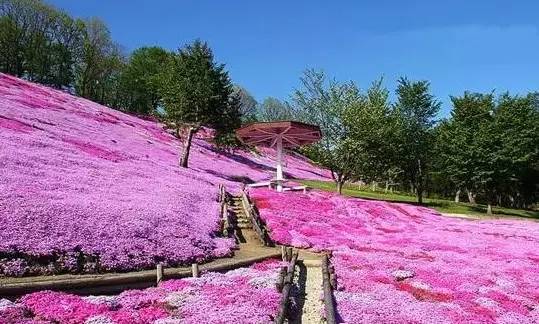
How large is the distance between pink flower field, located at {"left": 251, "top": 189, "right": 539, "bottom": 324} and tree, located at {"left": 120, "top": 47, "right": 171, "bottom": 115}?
75288mm

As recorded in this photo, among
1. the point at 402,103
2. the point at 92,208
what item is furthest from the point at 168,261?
the point at 402,103

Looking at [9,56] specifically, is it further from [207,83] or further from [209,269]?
[209,269]

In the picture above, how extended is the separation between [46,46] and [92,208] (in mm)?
92865

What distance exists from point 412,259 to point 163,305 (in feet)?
45.3

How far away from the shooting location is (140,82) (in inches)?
4365

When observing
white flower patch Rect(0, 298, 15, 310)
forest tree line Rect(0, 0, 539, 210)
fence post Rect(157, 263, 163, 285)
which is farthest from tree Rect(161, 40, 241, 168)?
white flower patch Rect(0, 298, 15, 310)

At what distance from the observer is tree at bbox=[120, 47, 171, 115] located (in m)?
111

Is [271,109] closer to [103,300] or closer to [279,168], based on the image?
[279,168]

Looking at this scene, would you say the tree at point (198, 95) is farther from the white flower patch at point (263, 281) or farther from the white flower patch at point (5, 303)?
the white flower patch at point (5, 303)

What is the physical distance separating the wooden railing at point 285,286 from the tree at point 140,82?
9250 cm

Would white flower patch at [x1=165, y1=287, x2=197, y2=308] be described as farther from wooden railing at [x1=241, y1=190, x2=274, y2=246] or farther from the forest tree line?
the forest tree line

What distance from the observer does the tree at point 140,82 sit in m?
111

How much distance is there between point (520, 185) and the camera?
9138cm

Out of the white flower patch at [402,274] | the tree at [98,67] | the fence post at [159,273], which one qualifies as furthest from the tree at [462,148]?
the tree at [98,67]
